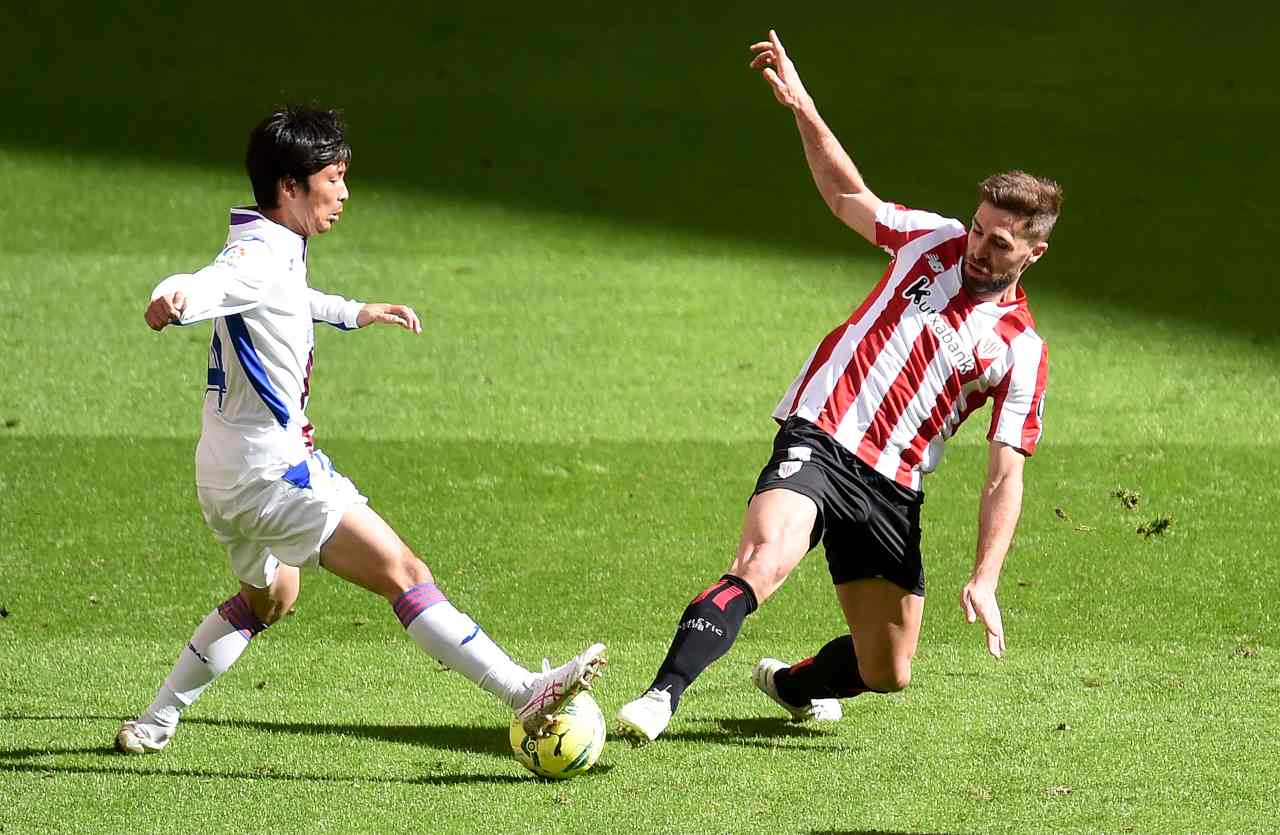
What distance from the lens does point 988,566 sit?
15.8 feet

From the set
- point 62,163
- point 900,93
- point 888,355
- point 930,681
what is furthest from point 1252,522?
point 62,163

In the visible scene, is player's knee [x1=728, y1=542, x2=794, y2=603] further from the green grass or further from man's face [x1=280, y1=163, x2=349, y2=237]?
man's face [x1=280, y1=163, x2=349, y2=237]

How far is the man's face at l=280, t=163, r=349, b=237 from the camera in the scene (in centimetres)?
490

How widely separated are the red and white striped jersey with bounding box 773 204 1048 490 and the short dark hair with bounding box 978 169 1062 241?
0.32m

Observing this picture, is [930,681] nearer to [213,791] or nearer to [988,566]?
[988,566]

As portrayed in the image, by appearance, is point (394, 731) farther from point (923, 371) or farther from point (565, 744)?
point (923, 371)

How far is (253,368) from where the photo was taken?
15.7ft

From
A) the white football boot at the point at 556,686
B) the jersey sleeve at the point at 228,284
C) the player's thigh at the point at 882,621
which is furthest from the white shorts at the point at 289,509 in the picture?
the player's thigh at the point at 882,621

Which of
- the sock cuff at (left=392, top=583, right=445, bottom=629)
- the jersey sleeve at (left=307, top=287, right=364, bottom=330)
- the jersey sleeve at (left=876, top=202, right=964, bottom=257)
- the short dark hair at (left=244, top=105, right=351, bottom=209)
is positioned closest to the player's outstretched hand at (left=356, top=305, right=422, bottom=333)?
the jersey sleeve at (left=307, top=287, right=364, bottom=330)

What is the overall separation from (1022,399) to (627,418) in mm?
4539

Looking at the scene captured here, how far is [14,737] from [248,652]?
3.75 ft

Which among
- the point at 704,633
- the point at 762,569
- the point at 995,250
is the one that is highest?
the point at 995,250

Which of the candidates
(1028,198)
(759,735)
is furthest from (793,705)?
(1028,198)

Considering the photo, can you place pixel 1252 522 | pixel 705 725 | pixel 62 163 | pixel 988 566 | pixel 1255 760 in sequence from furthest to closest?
pixel 62 163, pixel 1252 522, pixel 705 725, pixel 1255 760, pixel 988 566
